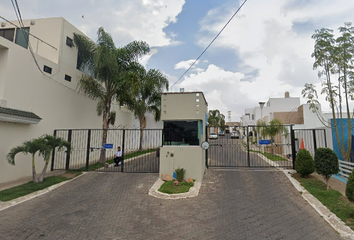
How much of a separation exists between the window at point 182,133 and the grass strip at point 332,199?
426 centimetres

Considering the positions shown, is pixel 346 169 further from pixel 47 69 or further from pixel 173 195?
pixel 47 69

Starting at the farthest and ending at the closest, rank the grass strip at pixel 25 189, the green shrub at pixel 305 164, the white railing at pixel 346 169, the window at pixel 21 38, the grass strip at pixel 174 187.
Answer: the window at pixel 21 38 < the white railing at pixel 346 169 < the green shrub at pixel 305 164 < the grass strip at pixel 174 187 < the grass strip at pixel 25 189

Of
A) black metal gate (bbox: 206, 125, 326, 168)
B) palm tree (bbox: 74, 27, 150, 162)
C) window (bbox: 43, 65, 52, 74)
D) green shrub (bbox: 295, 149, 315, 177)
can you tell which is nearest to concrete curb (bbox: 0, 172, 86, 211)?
palm tree (bbox: 74, 27, 150, 162)

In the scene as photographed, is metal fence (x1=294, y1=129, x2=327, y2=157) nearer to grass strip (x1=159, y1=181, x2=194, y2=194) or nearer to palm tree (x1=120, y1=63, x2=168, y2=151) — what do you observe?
grass strip (x1=159, y1=181, x2=194, y2=194)

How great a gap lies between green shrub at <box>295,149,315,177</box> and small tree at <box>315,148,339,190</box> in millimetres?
702

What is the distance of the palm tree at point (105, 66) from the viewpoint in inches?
437

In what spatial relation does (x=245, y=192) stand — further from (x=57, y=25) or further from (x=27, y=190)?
(x=57, y=25)

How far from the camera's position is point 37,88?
931cm

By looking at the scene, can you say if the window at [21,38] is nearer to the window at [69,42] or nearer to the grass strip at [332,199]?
the window at [69,42]

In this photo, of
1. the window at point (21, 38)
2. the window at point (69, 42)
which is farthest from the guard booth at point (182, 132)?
the window at point (21, 38)

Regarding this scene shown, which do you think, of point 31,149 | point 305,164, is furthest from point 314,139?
point 31,149

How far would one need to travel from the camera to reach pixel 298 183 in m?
7.05

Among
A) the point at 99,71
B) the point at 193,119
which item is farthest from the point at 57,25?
the point at 193,119

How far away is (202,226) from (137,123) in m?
17.7
